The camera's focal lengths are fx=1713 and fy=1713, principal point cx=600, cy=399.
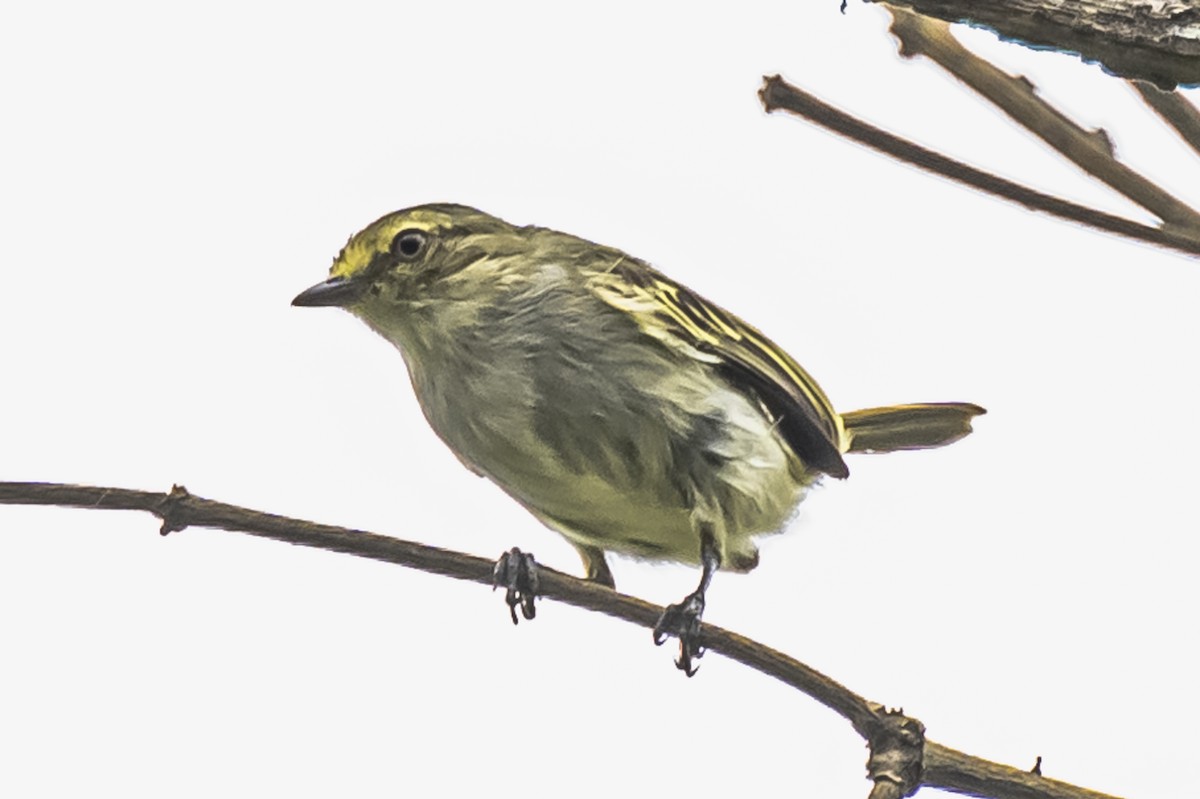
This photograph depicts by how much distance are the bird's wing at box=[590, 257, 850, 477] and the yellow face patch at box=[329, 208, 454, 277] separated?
53 centimetres

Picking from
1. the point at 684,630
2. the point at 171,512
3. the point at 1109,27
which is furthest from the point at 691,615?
the point at 1109,27

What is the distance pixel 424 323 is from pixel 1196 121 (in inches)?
93.7

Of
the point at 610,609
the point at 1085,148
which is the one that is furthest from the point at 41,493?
the point at 1085,148

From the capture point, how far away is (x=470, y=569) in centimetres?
297

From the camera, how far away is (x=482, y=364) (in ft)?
14.5

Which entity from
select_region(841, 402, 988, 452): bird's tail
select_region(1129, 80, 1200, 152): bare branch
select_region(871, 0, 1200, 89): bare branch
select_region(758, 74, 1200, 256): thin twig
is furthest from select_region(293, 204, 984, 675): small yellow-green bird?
select_region(871, 0, 1200, 89): bare branch

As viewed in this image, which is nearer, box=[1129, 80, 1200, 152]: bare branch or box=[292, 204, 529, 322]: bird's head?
box=[1129, 80, 1200, 152]: bare branch

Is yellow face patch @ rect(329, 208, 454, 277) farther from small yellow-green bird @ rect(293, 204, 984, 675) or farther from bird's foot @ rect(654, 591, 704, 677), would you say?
bird's foot @ rect(654, 591, 704, 677)

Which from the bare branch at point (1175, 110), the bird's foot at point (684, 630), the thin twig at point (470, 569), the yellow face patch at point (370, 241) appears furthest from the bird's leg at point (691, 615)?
the bare branch at point (1175, 110)

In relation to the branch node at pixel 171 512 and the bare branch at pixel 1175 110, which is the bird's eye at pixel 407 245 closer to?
the branch node at pixel 171 512

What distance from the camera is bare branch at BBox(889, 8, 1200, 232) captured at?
2561 mm

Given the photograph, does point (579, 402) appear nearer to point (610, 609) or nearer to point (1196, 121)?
point (610, 609)

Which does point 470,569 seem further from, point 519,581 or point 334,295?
point 334,295

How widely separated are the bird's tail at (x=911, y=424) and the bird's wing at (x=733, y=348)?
1.17ft
